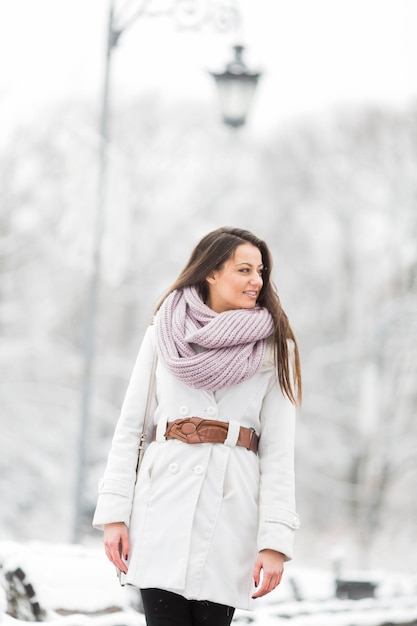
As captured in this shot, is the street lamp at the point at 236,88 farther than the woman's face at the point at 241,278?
Yes

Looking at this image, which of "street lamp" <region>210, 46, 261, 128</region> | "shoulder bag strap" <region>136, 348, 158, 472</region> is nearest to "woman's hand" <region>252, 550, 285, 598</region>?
"shoulder bag strap" <region>136, 348, 158, 472</region>

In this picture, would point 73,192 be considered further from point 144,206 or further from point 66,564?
point 66,564

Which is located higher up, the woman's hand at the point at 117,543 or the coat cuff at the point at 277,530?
the coat cuff at the point at 277,530

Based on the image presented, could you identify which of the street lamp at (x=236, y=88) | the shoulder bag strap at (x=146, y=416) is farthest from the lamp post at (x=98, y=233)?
the shoulder bag strap at (x=146, y=416)

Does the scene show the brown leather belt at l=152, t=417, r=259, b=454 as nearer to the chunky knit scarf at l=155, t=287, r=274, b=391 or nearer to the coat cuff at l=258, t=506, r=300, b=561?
the chunky knit scarf at l=155, t=287, r=274, b=391

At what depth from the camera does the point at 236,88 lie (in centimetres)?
959

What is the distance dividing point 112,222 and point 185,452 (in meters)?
18.9

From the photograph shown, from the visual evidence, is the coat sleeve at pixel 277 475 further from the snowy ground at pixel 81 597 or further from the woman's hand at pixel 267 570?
the snowy ground at pixel 81 597

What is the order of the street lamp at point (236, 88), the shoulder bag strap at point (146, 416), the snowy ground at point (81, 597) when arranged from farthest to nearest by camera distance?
the street lamp at point (236, 88)
the snowy ground at point (81, 597)
the shoulder bag strap at point (146, 416)

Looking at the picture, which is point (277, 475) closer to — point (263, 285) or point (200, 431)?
point (200, 431)

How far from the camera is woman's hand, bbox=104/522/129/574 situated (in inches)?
119

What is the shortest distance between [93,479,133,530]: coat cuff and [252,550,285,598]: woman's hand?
0.37m

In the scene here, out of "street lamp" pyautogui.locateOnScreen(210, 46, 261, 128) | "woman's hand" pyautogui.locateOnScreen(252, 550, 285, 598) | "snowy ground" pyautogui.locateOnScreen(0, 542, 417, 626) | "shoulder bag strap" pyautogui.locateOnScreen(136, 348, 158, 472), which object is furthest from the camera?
"street lamp" pyautogui.locateOnScreen(210, 46, 261, 128)

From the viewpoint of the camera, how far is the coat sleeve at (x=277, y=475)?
301 cm
